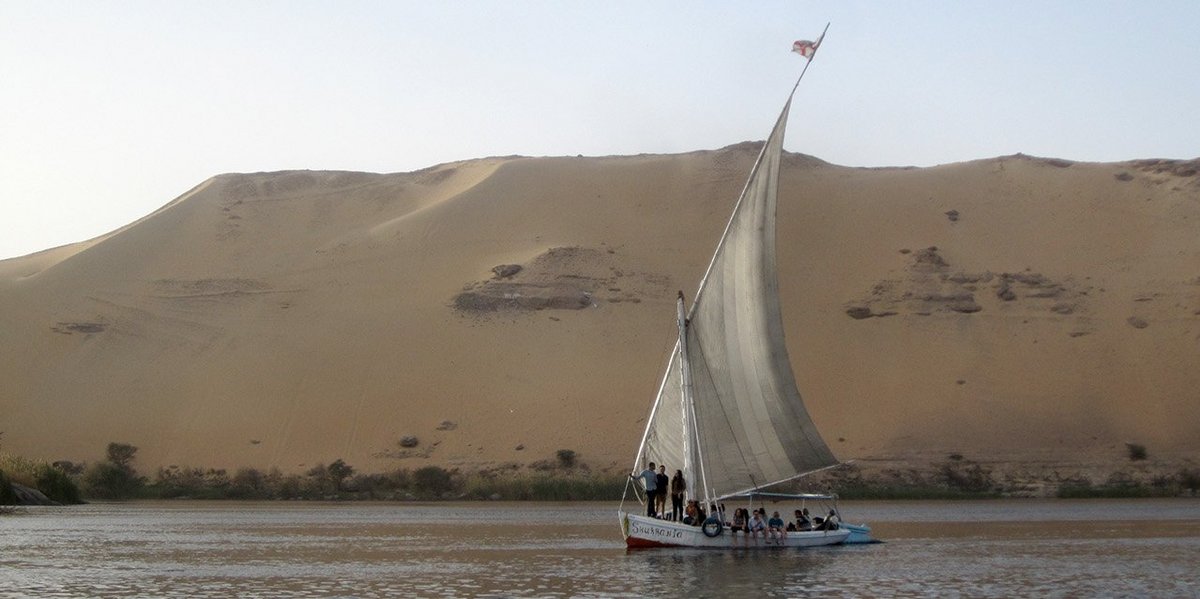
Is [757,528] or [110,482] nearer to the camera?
[757,528]

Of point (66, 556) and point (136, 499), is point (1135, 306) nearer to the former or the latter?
point (136, 499)

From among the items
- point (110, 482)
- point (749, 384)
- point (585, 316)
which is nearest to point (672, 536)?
point (749, 384)

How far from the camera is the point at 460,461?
152 feet

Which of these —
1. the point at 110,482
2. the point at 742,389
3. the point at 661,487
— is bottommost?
the point at 661,487

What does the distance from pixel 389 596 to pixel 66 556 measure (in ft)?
24.9

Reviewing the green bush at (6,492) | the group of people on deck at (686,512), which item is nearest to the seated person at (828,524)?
the group of people on deck at (686,512)

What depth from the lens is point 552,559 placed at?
889 inches

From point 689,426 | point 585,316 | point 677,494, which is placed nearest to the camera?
point 689,426

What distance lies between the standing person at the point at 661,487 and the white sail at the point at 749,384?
44 centimetres

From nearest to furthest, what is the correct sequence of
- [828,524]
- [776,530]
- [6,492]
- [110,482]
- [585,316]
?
[776,530], [828,524], [6,492], [110,482], [585,316]

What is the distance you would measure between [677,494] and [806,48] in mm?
7050

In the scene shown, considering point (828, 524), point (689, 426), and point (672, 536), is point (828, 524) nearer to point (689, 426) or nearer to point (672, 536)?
point (672, 536)

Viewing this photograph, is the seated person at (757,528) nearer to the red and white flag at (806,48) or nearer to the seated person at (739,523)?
the seated person at (739,523)

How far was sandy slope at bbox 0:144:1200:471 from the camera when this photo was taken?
158 ft
